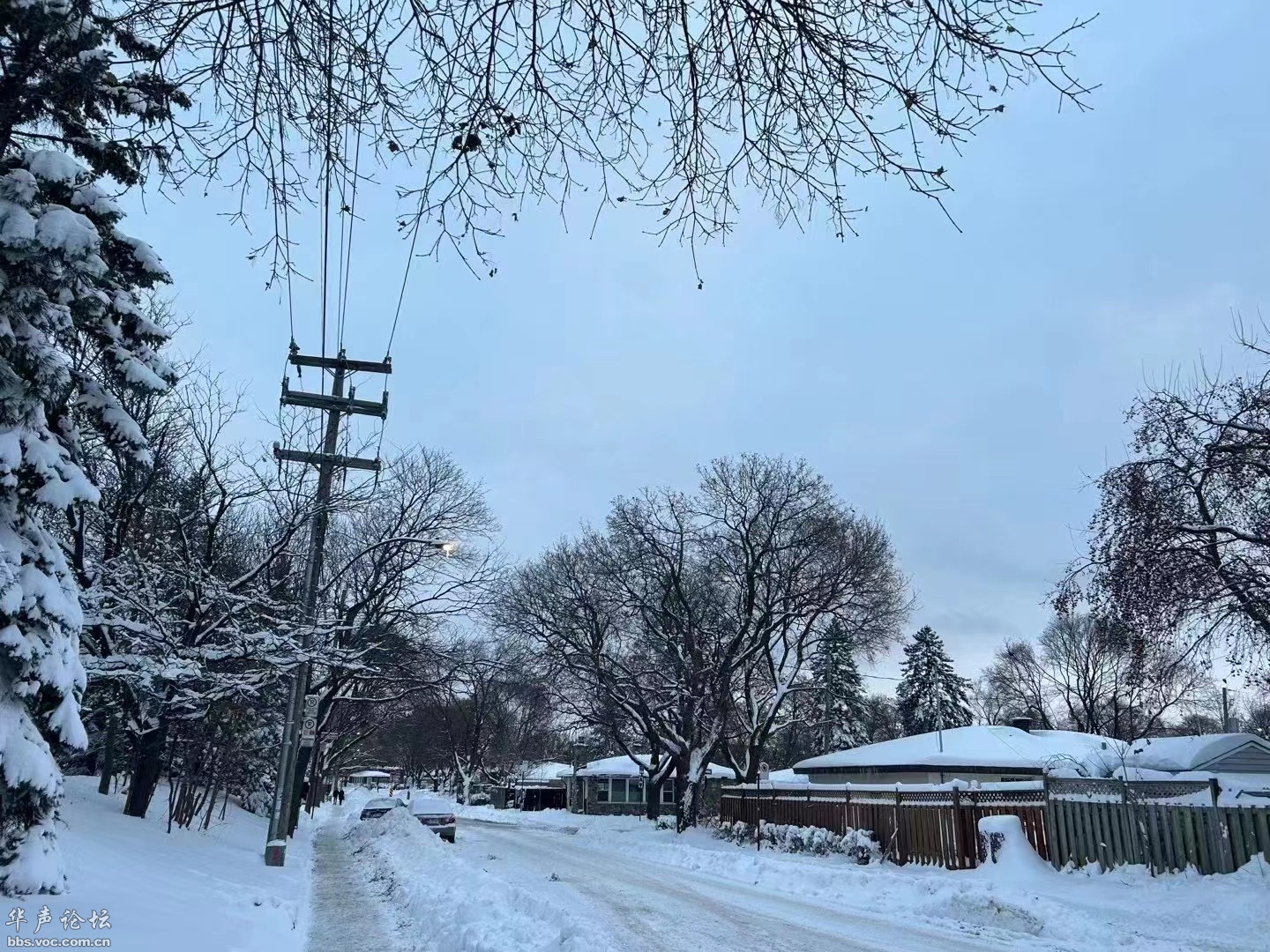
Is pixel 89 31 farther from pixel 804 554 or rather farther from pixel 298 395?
A: pixel 804 554

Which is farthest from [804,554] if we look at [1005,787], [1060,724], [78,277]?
[1060,724]

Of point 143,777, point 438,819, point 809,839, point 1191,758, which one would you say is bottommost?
point 438,819

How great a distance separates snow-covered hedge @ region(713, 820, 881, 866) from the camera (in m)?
20.2

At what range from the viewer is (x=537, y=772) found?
82.4 m

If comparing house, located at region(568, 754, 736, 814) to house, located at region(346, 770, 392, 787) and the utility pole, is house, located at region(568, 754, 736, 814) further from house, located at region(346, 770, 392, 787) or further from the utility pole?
house, located at region(346, 770, 392, 787)

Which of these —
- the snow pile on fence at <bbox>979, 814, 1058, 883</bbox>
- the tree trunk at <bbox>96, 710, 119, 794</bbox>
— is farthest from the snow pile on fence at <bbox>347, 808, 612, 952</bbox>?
the snow pile on fence at <bbox>979, 814, 1058, 883</bbox>

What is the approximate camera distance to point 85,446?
13930 mm

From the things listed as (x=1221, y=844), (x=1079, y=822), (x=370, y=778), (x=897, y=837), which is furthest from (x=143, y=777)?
(x=370, y=778)

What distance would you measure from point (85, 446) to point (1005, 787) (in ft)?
59.0

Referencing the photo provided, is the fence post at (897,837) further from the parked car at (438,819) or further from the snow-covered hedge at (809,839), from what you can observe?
the parked car at (438,819)

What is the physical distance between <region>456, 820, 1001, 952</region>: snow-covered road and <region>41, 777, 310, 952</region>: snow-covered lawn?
412 cm

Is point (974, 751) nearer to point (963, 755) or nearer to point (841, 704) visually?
point (963, 755)

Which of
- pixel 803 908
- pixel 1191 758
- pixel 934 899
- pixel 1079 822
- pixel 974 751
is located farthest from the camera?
pixel 974 751

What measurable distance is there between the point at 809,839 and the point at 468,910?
13404mm
